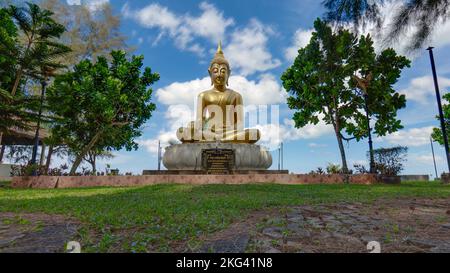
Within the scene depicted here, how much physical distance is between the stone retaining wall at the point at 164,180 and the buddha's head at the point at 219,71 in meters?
6.69

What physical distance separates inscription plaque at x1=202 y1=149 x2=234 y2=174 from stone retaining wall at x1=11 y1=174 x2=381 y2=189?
6.10 feet

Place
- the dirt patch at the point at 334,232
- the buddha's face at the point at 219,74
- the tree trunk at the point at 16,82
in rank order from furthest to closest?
the buddha's face at the point at 219,74
the tree trunk at the point at 16,82
the dirt patch at the point at 334,232

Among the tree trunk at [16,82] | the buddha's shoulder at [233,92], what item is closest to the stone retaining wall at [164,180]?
the tree trunk at [16,82]

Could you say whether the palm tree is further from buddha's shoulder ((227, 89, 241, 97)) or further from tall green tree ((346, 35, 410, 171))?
tall green tree ((346, 35, 410, 171))

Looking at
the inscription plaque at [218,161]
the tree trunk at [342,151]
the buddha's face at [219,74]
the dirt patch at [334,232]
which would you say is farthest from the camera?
the buddha's face at [219,74]

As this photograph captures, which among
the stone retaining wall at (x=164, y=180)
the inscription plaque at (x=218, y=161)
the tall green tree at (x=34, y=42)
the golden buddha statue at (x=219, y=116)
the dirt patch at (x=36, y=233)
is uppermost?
the tall green tree at (x=34, y=42)

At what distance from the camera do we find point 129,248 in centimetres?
253

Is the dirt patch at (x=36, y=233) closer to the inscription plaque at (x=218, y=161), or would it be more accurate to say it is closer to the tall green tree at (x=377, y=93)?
the inscription plaque at (x=218, y=161)

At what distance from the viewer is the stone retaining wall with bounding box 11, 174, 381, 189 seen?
12.2 meters

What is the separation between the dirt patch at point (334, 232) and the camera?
2.54m

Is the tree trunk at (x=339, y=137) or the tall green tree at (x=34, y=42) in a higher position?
the tall green tree at (x=34, y=42)
